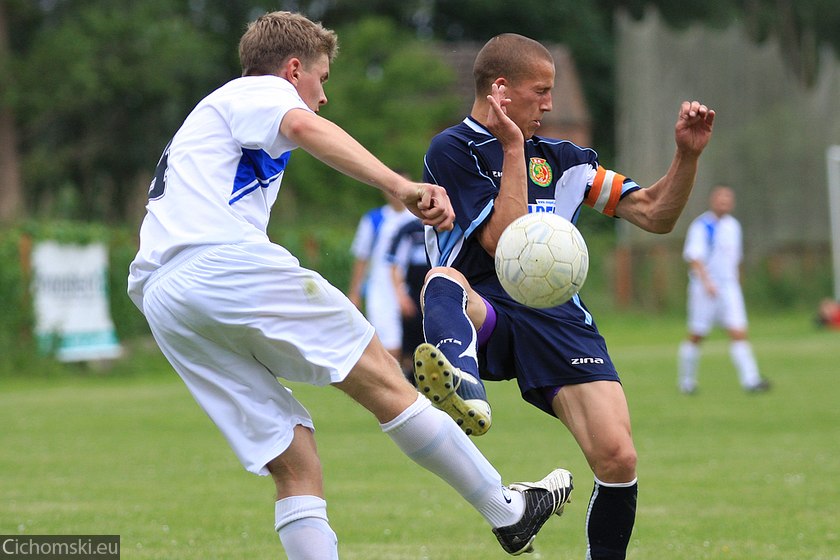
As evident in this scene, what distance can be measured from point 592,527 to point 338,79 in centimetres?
3267

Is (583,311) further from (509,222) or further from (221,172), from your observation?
(221,172)

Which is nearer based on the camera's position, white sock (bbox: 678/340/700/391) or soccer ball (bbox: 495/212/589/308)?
soccer ball (bbox: 495/212/589/308)

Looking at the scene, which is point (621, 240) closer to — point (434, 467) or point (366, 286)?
point (366, 286)

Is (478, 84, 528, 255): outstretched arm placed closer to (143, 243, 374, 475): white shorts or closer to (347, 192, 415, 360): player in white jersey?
(143, 243, 374, 475): white shorts

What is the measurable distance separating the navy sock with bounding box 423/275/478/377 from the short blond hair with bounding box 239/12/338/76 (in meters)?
1.04

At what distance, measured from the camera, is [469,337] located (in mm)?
5008

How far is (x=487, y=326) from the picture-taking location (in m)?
5.29

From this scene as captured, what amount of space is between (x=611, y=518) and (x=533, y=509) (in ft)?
1.41

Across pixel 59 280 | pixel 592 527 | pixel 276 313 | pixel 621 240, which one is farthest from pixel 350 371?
pixel 621 240

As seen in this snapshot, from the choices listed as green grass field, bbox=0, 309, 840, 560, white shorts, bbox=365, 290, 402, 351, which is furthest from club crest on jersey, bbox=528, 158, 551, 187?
white shorts, bbox=365, 290, 402, 351

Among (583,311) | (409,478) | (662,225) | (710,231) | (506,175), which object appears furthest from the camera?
(710,231)

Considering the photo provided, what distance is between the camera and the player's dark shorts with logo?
5.23 meters

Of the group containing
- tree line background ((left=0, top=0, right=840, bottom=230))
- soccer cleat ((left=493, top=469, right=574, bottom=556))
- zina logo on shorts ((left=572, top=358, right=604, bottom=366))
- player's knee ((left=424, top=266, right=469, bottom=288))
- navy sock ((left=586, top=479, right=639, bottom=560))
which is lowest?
tree line background ((left=0, top=0, right=840, bottom=230))

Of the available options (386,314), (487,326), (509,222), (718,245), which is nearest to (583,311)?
(487,326)
